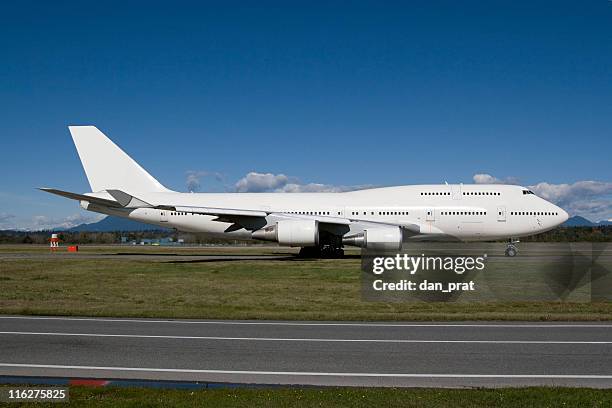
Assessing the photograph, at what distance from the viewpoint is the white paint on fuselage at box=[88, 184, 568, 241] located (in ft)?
113

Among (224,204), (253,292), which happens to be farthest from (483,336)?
(224,204)

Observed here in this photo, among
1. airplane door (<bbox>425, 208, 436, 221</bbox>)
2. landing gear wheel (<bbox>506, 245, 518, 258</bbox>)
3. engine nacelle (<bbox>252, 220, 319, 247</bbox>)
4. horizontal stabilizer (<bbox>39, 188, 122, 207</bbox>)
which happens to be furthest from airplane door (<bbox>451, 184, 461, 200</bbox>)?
horizontal stabilizer (<bbox>39, 188, 122, 207</bbox>)

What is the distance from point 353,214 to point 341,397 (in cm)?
2863

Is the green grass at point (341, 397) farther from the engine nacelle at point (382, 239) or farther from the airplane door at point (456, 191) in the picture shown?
the airplane door at point (456, 191)

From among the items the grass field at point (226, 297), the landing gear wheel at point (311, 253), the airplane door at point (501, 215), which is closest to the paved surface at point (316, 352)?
the grass field at point (226, 297)

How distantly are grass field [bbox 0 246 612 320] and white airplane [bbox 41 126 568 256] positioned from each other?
6186 mm

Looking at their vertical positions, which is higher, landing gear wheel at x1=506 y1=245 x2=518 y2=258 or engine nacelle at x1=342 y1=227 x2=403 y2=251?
engine nacelle at x1=342 y1=227 x2=403 y2=251

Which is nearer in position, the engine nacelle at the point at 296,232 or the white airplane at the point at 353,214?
the engine nacelle at the point at 296,232

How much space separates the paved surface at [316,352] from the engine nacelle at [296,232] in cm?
1889

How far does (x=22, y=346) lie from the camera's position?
33.0 ft

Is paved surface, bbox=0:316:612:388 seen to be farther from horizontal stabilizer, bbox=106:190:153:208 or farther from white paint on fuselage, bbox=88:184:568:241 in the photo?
white paint on fuselage, bbox=88:184:568:241

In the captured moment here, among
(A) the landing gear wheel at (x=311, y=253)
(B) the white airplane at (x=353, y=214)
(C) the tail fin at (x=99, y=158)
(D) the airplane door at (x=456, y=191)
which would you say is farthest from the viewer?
(C) the tail fin at (x=99, y=158)

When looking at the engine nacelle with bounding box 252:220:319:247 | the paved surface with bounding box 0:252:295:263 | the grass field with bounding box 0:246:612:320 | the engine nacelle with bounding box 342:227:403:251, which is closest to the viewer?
the grass field with bounding box 0:246:612:320

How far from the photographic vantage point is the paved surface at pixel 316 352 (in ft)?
26.2
